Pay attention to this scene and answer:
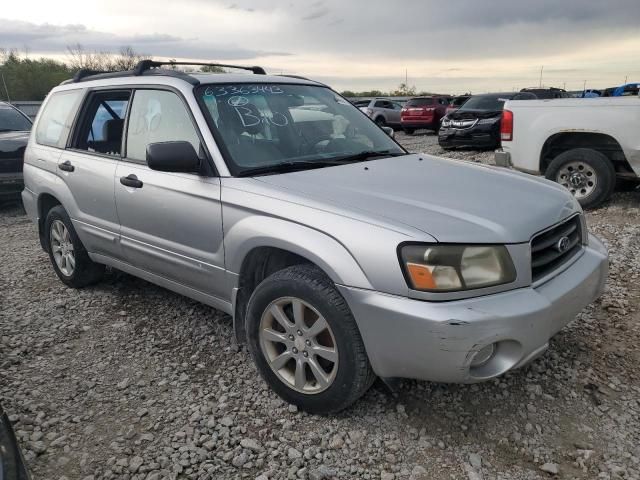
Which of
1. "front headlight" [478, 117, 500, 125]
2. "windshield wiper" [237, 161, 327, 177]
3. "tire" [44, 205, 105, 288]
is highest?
"windshield wiper" [237, 161, 327, 177]

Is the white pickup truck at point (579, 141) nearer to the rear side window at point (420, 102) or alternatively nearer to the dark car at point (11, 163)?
the dark car at point (11, 163)

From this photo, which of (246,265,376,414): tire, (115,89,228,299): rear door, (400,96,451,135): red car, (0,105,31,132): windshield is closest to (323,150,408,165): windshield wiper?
(115,89,228,299): rear door

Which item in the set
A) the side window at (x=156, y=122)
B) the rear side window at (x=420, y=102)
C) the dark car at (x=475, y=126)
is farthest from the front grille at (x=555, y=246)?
the rear side window at (x=420, y=102)

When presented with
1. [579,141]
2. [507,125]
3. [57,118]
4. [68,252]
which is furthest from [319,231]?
[579,141]

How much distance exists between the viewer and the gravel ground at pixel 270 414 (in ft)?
7.65

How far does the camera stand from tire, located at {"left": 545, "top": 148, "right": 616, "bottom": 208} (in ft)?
20.1

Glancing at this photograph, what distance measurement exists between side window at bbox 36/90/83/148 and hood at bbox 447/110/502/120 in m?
10.0

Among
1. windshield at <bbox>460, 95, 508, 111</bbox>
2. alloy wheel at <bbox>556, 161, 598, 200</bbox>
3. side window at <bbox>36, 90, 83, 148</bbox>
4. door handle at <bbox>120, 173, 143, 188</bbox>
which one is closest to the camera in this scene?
door handle at <bbox>120, 173, 143, 188</bbox>

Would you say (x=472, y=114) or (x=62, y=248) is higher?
(x=472, y=114)

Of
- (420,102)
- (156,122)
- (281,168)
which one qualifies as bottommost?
(281,168)

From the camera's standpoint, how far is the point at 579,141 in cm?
643

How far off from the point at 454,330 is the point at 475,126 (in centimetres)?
1113

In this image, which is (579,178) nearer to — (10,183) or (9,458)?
(9,458)

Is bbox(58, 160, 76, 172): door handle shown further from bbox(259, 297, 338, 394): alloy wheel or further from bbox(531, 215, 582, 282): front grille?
bbox(531, 215, 582, 282): front grille
